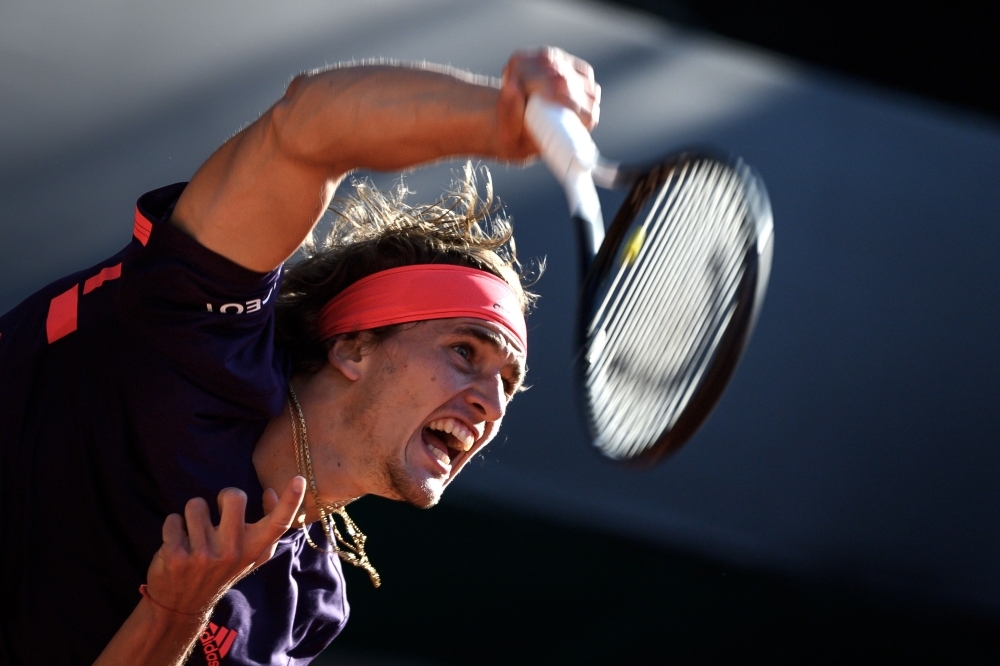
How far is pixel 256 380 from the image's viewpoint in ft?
5.11

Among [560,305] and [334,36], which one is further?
[560,305]

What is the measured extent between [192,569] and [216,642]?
46cm

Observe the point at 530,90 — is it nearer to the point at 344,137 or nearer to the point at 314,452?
the point at 344,137

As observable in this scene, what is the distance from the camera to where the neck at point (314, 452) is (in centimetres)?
168

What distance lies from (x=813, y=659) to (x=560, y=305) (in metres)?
1.24

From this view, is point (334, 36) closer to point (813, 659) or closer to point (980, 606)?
point (813, 659)

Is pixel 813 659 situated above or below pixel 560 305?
below

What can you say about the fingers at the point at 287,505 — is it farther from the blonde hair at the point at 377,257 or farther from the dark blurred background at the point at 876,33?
the dark blurred background at the point at 876,33

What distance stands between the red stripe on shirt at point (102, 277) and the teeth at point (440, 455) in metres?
0.52

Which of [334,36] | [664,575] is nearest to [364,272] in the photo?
[334,36]

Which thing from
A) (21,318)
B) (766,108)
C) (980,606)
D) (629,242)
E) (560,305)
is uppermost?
(629,242)

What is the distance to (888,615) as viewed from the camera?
3.48m

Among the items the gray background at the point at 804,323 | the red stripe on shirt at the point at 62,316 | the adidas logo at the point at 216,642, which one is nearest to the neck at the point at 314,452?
the adidas logo at the point at 216,642

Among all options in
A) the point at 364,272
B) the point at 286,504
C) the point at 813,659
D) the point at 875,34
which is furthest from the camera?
the point at 875,34
